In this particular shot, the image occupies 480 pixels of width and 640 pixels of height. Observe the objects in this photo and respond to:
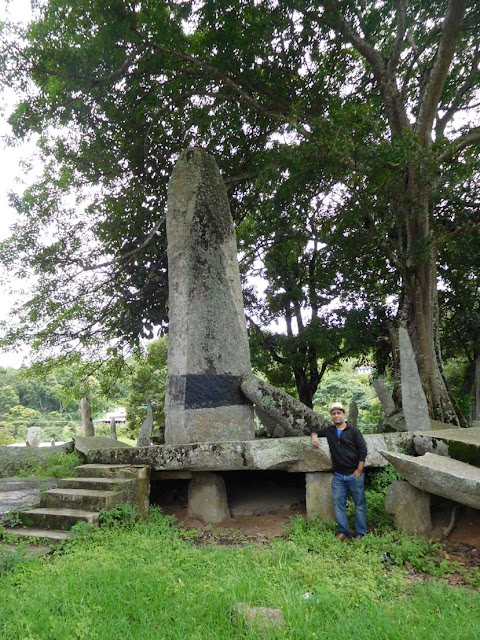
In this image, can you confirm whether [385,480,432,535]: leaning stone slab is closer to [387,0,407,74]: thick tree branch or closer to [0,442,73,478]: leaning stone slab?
[0,442,73,478]: leaning stone slab

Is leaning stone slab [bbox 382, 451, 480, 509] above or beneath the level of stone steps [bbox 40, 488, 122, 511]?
above

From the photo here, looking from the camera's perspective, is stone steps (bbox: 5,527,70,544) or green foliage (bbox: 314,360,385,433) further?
green foliage (bbox: 314,360,385,433)

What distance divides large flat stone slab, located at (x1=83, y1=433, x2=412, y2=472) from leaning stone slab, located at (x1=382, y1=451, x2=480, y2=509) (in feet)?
2.45

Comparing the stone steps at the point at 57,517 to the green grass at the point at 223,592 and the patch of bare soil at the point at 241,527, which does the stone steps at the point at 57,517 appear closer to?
the green grass at the point at 223,592

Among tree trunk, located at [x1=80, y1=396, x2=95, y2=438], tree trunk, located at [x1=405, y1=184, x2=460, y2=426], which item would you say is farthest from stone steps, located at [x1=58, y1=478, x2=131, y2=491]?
tree trunk, located at [x1=80, y1=396, x2=95, y2=438]

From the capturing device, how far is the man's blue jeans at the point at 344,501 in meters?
4.27

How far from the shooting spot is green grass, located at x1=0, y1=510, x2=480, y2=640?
2547 mm

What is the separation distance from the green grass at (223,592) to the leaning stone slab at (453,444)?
1.00 m

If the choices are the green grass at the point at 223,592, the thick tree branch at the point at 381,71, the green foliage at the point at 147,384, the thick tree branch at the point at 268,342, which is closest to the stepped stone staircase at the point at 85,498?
the green grass at the point at 223,592

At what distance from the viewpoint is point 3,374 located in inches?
1854

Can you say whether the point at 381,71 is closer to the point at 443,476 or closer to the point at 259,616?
the point at 443,476

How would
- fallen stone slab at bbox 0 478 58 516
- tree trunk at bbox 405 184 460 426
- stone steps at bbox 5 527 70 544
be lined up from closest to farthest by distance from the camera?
stone steps at bbox 5 527 70 544
fallen stone slab at bbox 0 478 58 516
tree trunk at bbox 405 184 460 426

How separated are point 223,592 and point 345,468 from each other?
1973 mm

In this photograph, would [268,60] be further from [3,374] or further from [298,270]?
[3,374]
